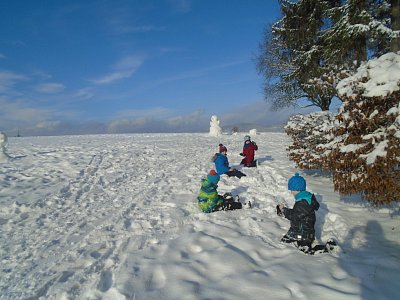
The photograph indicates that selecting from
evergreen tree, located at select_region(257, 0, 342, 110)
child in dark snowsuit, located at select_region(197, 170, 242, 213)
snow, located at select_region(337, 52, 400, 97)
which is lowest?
child in dark snowsuit, located at select_region(197, 170, 242, 213)

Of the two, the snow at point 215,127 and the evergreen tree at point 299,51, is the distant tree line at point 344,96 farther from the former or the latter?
the snow at point 215,127

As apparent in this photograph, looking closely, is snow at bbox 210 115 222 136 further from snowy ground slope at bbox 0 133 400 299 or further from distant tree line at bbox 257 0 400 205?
snowy ground slope at bbox 0 133 400 299

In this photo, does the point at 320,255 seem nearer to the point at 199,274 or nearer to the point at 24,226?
the point at 199,274

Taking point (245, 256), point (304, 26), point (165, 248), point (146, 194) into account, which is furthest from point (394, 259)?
point (304, 26)

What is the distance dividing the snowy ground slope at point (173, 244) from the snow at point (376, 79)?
2777 mm

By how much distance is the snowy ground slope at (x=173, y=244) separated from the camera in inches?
163

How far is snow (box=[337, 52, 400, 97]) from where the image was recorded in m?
4.81

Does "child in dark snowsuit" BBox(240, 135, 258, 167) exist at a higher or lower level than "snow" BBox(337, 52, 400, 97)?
lower

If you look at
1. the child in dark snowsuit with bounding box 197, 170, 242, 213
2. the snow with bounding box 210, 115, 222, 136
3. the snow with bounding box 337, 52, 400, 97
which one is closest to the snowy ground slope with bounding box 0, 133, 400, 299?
the child in dark snowsuit with bounding box 197, 170, 242, 213

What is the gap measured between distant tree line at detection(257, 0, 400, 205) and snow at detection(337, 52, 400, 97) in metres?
0.04

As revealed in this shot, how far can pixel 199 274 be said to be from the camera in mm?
4465

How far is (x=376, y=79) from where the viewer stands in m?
5.02

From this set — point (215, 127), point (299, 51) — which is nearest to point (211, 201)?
point (299, 51)

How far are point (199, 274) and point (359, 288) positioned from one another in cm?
221
